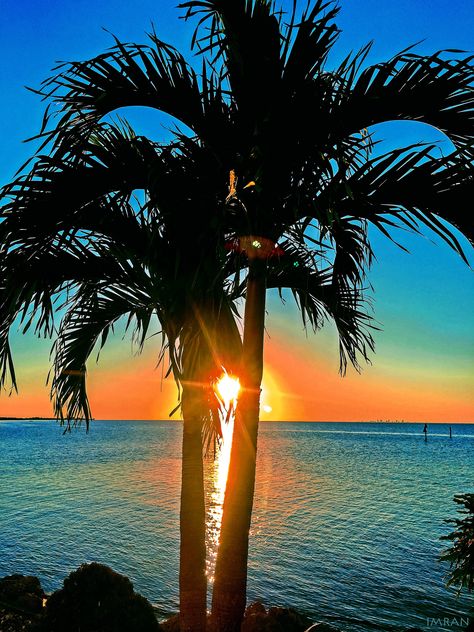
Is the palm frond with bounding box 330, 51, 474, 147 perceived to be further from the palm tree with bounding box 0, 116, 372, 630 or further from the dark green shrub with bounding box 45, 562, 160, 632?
the dark green shrub with bounding box 45, 562, 160, 632

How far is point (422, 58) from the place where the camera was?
294 centimetres

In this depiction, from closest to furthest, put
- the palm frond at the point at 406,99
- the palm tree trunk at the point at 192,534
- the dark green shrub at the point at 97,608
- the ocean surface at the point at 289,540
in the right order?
1. the palm frond at the point at 406,99
2. the palm tree trunk at the point at 192,534
3. the dark green shrub at the point at 97,608
4. the ocean surface at the point at 289,540

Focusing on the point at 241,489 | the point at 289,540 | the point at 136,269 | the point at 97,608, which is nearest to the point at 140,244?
the point at 136,269

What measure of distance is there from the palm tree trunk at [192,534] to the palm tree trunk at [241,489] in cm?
86

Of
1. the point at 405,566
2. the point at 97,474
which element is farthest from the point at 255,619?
the point at 97,474

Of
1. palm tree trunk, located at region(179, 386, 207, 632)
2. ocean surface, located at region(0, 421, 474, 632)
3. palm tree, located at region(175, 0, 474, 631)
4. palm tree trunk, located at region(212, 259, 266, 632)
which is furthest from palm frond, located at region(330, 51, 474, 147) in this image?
ocean surface, located at region(0, 421, 474, 632)

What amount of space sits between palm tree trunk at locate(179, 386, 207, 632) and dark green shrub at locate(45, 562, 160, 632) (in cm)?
101

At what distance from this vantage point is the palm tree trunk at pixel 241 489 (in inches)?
139

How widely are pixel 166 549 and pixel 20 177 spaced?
54.2 feet

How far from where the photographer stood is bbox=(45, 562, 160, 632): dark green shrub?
523 centimetres

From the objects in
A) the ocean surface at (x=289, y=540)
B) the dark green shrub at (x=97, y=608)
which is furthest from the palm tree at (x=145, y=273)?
the ocean surface at (x=289, y=540)

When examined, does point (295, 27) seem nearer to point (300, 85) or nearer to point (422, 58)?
point (300, 85)

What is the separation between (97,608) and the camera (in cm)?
545

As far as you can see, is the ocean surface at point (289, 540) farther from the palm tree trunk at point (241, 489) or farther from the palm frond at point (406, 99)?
the palm frond at point (406, 99)
